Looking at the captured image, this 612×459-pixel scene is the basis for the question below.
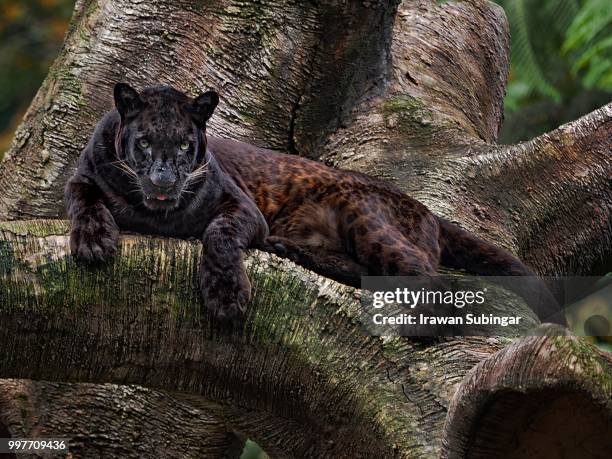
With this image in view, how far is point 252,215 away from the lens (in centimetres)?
499

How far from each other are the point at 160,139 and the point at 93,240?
1.93 ft

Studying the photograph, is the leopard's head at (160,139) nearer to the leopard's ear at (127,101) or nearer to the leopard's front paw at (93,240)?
the leopard's ear at (127,101)

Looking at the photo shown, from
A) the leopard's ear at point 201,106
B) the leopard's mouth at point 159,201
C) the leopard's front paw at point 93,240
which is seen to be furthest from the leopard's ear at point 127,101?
the leopard's front paw at point 93,240

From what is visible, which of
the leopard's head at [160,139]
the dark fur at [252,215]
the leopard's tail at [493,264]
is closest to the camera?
the dark fur at [252,215]

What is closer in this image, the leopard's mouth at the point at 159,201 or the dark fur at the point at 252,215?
the dark fur at the point at 252,215

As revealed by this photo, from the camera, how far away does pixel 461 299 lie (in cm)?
486

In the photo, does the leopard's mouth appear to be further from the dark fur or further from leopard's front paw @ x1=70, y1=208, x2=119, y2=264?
leopard's front paw @ x1=70, y1=208, x2=119, y2=264

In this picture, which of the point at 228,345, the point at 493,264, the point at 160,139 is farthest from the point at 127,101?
the point at 493,264

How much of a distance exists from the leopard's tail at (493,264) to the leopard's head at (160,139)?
5.08ft

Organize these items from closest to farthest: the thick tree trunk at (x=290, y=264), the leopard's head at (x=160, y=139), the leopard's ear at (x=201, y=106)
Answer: the thick tree trunk at (x=290, y=264) → the leopard's head at (x=160, y=139) → the leopard's ear at (x=201, y=106)

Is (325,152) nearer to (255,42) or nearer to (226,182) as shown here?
(255,42)

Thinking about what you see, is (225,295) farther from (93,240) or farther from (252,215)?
(252,215)

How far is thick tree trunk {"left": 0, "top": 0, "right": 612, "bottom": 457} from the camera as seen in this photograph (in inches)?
165

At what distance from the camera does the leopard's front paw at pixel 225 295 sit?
432 centimetres
